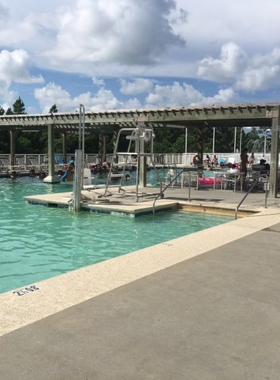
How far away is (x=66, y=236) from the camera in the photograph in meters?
9.45

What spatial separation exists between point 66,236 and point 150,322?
616 cm

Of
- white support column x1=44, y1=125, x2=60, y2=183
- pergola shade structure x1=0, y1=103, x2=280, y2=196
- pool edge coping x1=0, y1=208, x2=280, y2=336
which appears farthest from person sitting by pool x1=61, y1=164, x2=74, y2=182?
pool edge coping x1=0, y1=208, x2=280, y2=336

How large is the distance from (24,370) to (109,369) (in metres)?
0.57

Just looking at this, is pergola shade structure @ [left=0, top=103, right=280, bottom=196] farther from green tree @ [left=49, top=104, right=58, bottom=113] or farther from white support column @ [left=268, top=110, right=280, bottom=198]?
green tree @ [left=49, top=104, right=58, bottom=113]

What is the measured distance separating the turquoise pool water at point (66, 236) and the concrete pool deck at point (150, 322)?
1.97 meters

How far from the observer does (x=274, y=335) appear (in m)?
3.38

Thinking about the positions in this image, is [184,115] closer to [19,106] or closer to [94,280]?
[94,280]

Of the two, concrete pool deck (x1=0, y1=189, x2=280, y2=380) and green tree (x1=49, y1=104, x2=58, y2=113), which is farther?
green tree (x1=49, y1=104, x2=58, y2=113)

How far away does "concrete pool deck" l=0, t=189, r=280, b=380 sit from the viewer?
111 inches

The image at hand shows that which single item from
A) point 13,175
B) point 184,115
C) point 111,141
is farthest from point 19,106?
point 184,115

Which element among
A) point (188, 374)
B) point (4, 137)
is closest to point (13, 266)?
point (188, 374)

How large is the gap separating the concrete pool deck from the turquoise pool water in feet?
6.45

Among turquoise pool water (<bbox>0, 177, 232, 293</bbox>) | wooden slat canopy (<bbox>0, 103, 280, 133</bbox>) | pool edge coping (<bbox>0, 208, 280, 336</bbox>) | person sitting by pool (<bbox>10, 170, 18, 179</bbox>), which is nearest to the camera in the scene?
pool edge coping (<bbox>0, 208, 280, 336</bbox>)

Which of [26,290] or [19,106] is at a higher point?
[19,106]
